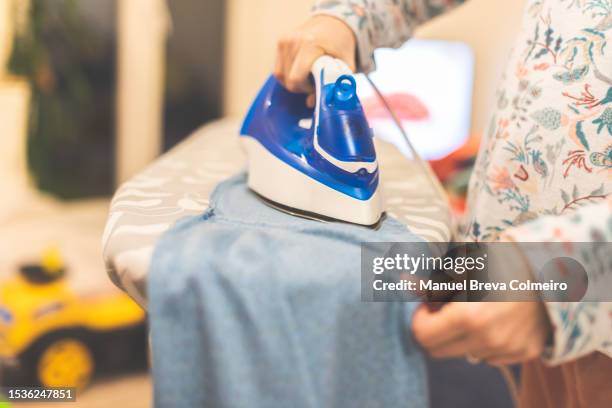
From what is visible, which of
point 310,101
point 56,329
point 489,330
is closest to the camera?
point 489,330

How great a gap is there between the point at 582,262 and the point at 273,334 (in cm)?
23

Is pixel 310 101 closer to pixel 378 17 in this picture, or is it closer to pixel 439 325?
pixel 378 17

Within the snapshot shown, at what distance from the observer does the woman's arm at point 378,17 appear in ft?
2.56

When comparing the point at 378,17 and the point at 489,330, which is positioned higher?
the point at 378,17

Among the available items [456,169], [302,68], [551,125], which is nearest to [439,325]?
[551,125]

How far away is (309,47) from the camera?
2.44 ft

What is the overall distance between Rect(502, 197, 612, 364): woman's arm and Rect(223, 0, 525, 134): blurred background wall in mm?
1356

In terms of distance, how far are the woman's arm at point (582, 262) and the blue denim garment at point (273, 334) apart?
107mm

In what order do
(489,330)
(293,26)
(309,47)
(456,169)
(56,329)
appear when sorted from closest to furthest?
(489,330) → (309,47) → (56,329) → (456,169) → (293,26)

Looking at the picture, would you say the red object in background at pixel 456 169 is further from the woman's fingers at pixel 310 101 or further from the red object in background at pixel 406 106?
the woman's fingers at pixel 310 101

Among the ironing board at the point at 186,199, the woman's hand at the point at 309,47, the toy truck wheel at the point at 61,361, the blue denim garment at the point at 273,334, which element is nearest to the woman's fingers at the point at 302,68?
the woman's hand at the point at 309,47

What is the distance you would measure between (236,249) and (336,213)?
0.20m

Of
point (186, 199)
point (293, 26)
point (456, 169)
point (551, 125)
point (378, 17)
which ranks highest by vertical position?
point (293, 26)

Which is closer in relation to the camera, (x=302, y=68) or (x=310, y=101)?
(x=302, y=68)
